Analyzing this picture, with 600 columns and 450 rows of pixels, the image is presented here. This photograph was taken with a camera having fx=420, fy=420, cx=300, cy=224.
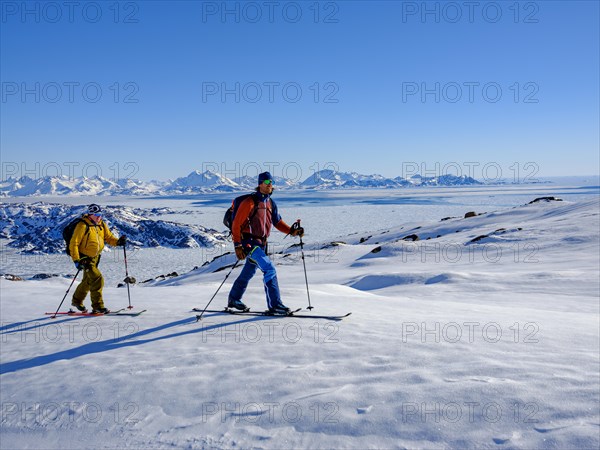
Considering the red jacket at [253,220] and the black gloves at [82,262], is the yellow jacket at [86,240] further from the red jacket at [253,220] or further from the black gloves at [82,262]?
the red jacket at [253,220]

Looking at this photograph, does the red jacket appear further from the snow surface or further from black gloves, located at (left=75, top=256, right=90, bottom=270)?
black gloves, located at (left=75, top=256, right=90, bottom=270)

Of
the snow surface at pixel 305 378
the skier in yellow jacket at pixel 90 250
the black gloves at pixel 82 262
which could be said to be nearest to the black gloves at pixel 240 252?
the snow surface at pixel 305 378

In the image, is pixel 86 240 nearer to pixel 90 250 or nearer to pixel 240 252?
pixel 90 250

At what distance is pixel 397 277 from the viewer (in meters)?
14.4

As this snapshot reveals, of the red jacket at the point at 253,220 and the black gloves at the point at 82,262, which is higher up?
the red jacket at the point at 253,220

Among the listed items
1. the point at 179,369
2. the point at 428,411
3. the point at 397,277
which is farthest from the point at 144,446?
the point at 397,277

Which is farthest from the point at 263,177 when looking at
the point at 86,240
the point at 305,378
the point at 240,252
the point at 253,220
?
the point at 86,240

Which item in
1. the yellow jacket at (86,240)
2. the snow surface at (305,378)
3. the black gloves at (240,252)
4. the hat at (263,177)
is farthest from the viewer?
the yellow jacket at (86,240)

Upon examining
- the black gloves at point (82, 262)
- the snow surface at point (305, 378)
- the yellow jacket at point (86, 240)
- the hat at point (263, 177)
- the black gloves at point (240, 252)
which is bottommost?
the snow surface at point (305, 378)

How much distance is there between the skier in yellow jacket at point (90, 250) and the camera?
8023 mm

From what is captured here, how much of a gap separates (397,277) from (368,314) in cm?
687

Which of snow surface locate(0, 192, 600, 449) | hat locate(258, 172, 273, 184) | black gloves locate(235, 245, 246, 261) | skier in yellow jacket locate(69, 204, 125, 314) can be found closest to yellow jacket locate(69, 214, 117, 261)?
skier in yellow jacket locate(69, 204, 125, 314)

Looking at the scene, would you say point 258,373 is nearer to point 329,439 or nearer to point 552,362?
point 329,439

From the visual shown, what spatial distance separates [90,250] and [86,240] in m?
0.21
